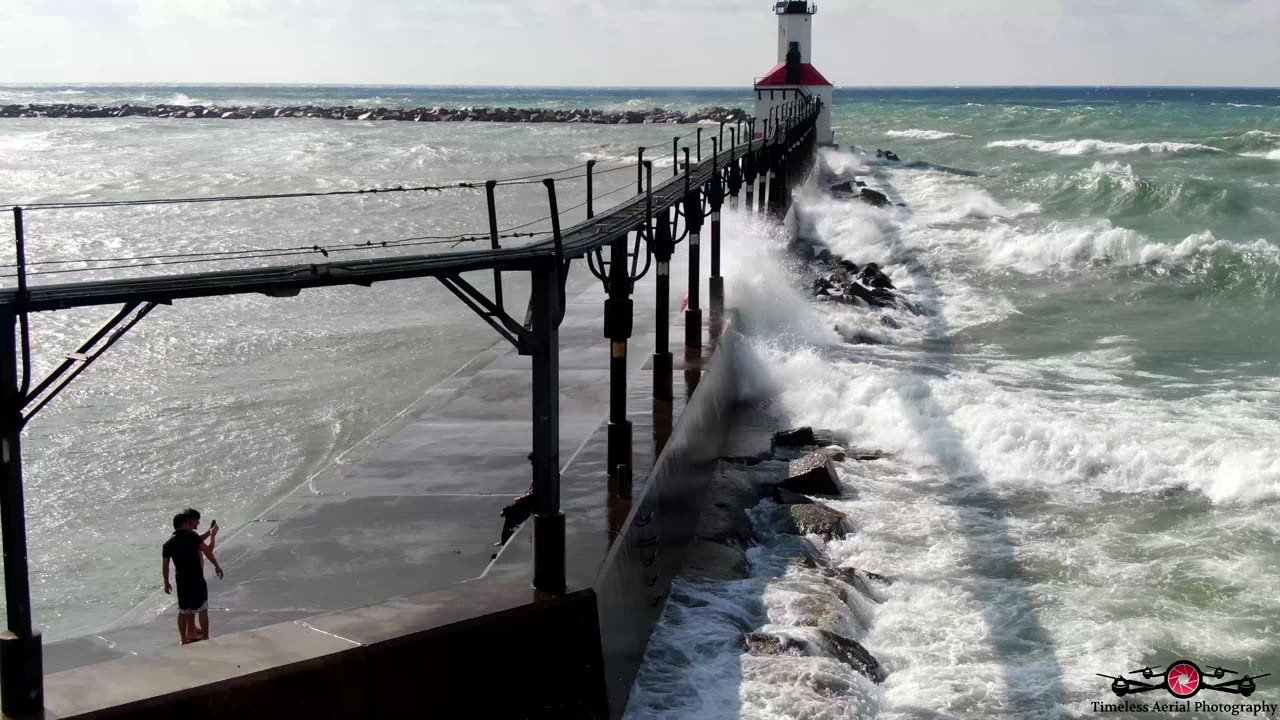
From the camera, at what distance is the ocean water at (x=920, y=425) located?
9.70 m

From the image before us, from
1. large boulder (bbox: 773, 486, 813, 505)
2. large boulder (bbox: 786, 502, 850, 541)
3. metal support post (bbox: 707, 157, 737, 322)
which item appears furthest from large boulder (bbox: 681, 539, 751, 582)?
metal support post (bbox: 707, 157, 737, 322)

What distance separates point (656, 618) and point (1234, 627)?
4.46 metres

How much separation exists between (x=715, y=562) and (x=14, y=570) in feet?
20.6

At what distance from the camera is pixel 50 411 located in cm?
1538

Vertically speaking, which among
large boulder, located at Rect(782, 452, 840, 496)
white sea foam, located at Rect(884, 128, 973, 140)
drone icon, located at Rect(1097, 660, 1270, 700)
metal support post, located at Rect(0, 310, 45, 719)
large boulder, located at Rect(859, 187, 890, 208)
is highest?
white sea foam, located at Rect(884, 128, 973, 140)

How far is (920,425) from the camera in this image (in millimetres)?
15680

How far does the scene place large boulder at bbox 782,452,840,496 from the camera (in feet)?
42.9

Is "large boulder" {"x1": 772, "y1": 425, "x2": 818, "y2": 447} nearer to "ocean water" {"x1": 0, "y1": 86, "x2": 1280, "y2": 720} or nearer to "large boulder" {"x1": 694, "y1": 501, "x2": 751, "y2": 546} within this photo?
"ocean water" {"x1": 0, "y1": 86, "x2": 1280, "y2": 720}

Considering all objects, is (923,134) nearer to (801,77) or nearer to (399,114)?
(801,77)

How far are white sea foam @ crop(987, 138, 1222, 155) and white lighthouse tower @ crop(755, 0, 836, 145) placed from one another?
42.3ft

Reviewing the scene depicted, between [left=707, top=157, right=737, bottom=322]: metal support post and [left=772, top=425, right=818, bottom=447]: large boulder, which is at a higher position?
[left=707, top=157, right=737, bottom=322]: metal support post

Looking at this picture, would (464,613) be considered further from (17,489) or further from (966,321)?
(966,321)

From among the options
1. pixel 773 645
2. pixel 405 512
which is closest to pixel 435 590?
pixel 773 645

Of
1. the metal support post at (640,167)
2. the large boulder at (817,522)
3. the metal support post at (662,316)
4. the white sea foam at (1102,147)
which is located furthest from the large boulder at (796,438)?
the white sea foam at (1102,147)
